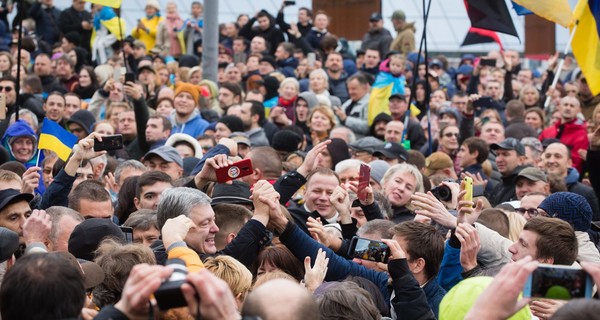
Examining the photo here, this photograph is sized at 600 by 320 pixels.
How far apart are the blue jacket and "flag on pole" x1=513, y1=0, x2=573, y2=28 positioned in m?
4.73

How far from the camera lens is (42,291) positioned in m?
3.74

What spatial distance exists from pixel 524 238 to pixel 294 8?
21420mm

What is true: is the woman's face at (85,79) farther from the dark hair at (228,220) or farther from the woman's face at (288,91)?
the dark hair at (228,220)

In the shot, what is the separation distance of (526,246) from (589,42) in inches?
158

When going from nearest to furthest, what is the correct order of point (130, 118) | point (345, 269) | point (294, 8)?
point (345, 269) → point (130, 118) → point (294, 8)

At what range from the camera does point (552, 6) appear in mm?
9203

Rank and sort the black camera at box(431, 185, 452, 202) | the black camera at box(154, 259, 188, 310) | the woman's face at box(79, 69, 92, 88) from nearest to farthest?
the black camera at box(154, 259, 188, 310), the black camera at box(431, 185, 452, 202), the woman's face at box(79, 69, 92, 88)

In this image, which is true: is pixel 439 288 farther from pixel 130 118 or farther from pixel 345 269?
pixel 130 118

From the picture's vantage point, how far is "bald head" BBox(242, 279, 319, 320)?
12.2ft

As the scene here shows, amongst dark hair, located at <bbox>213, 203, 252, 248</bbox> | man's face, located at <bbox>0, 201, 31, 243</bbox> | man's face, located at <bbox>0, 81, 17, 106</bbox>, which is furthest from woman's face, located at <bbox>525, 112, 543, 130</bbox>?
man's face, located at <bbox>0, 201, 31, 243</bbox>

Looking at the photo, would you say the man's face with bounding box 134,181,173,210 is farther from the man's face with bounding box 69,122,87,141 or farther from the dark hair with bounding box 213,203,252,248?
the man's face with bounding box 69,122,87,141

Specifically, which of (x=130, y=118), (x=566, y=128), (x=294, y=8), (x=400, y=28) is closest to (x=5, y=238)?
(x=130, y=118)

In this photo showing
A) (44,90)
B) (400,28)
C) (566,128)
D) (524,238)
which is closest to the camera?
(524,238)

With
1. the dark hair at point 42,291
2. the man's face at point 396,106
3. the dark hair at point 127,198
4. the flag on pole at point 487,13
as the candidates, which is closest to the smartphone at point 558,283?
the dark hair at point 42,291
